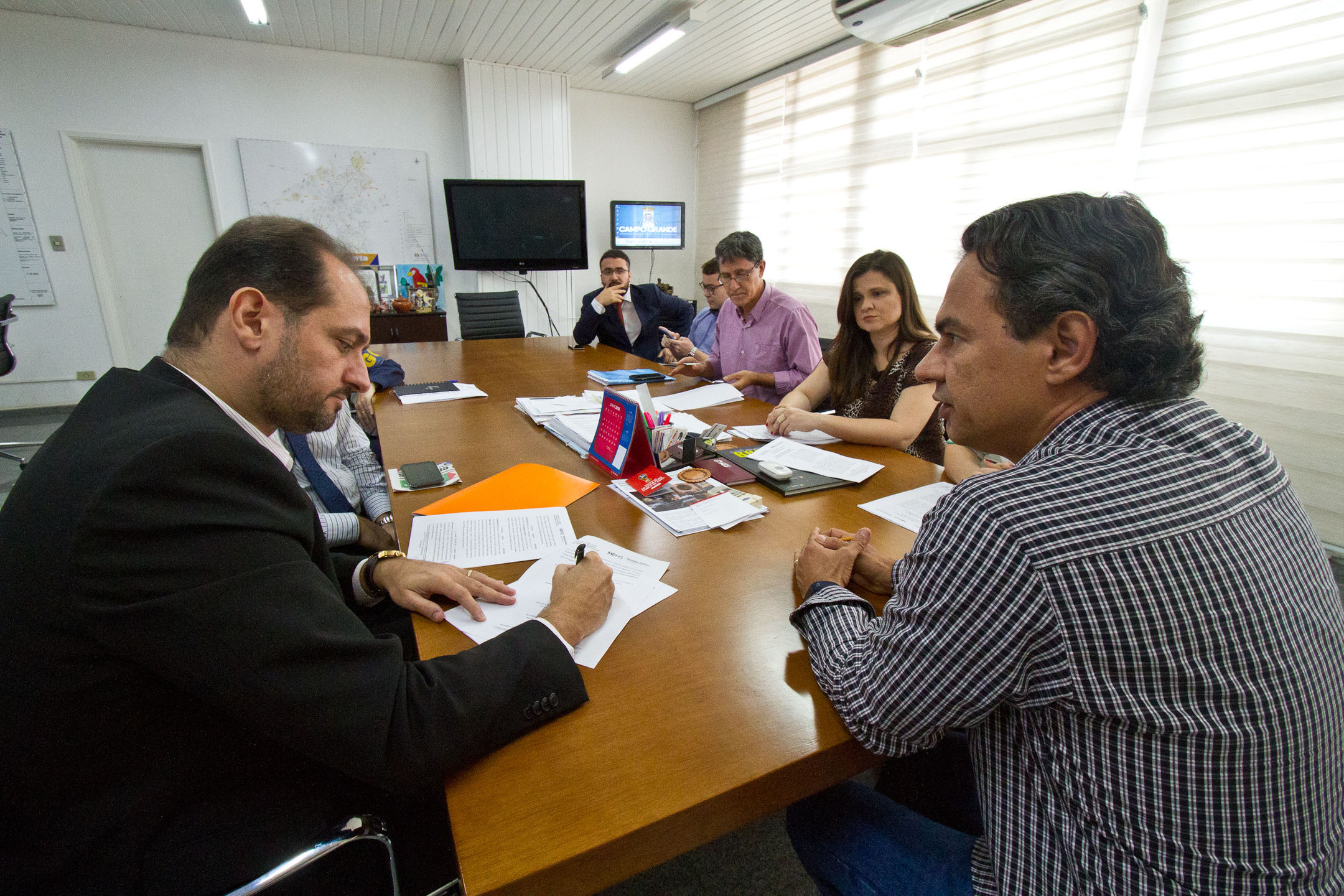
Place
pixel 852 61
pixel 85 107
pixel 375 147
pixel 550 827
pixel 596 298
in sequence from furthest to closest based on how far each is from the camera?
1. pixel 375 147
2. pixel 852 61
3. pixel 85 107
4. pixel 596 298
5. pixel 550 827

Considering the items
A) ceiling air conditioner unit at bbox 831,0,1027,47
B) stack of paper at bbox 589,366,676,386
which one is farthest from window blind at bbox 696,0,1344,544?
stack of paper at bbox 589,366,676,386

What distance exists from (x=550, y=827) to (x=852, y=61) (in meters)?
5.54

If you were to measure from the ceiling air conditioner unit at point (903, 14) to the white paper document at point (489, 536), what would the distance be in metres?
2.94

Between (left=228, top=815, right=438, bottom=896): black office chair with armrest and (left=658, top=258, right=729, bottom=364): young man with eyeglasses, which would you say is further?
(left=658, top=258, right=729, bottom=364): young man with eyeglasses

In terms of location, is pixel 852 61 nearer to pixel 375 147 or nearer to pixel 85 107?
pixel 375 147

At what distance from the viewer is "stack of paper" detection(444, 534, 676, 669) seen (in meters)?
0.87

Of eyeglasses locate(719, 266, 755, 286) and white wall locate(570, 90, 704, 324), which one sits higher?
white wall locate(570, 90, 704, 324)

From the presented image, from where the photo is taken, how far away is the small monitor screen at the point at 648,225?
20.2 feet

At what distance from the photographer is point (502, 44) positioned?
4770 mm

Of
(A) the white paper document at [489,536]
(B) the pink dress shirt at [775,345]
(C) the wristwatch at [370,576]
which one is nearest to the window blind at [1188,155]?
(B) the pink dress shirt at [775,345]

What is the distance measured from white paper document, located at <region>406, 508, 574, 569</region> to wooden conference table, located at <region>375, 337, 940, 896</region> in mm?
40

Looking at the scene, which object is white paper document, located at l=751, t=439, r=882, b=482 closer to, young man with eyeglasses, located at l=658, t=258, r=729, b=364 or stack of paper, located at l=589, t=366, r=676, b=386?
stack of paper, located at l=589, t=366, r=676, b=386

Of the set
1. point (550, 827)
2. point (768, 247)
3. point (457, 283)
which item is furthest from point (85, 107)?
point (550, 827)

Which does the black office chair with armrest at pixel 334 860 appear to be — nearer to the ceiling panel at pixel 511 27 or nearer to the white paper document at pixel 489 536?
the white paper document at pixel 489 536
